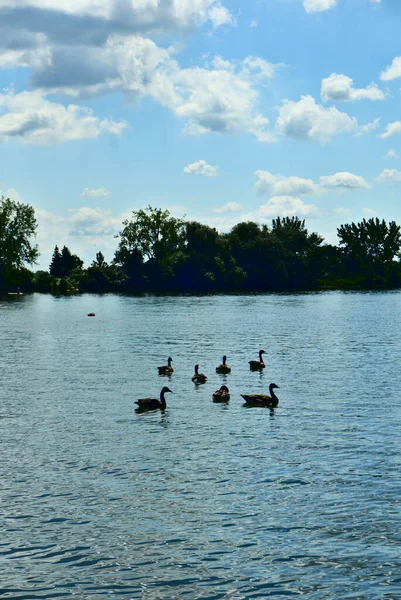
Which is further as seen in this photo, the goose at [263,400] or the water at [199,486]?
the goose at [263,400]

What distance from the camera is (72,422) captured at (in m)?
31.7

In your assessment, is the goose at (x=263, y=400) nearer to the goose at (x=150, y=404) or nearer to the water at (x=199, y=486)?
the water at (x=199, y=486)

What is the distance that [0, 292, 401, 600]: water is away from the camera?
16219 millimetres

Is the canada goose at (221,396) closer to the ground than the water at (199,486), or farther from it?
farther from it

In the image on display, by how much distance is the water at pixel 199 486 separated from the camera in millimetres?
16219

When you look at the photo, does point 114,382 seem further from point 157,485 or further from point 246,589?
point 246,589

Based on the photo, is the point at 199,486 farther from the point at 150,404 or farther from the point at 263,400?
the point at 263,400

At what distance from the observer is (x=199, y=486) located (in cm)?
2223

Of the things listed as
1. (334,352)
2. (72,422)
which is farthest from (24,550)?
(334,352)

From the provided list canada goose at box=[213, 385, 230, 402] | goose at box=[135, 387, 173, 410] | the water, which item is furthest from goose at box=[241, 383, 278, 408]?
goose at box=[135, 387, 173, 410]

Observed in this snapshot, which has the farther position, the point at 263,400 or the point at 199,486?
the point at 263,400

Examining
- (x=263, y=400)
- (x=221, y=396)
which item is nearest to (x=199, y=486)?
(x=263, y=400)

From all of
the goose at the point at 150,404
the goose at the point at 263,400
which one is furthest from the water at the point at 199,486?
the goose at the point at 150,404

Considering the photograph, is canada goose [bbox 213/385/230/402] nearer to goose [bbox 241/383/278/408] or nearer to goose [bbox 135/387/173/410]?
goose [bbox 241/383/278/408]
